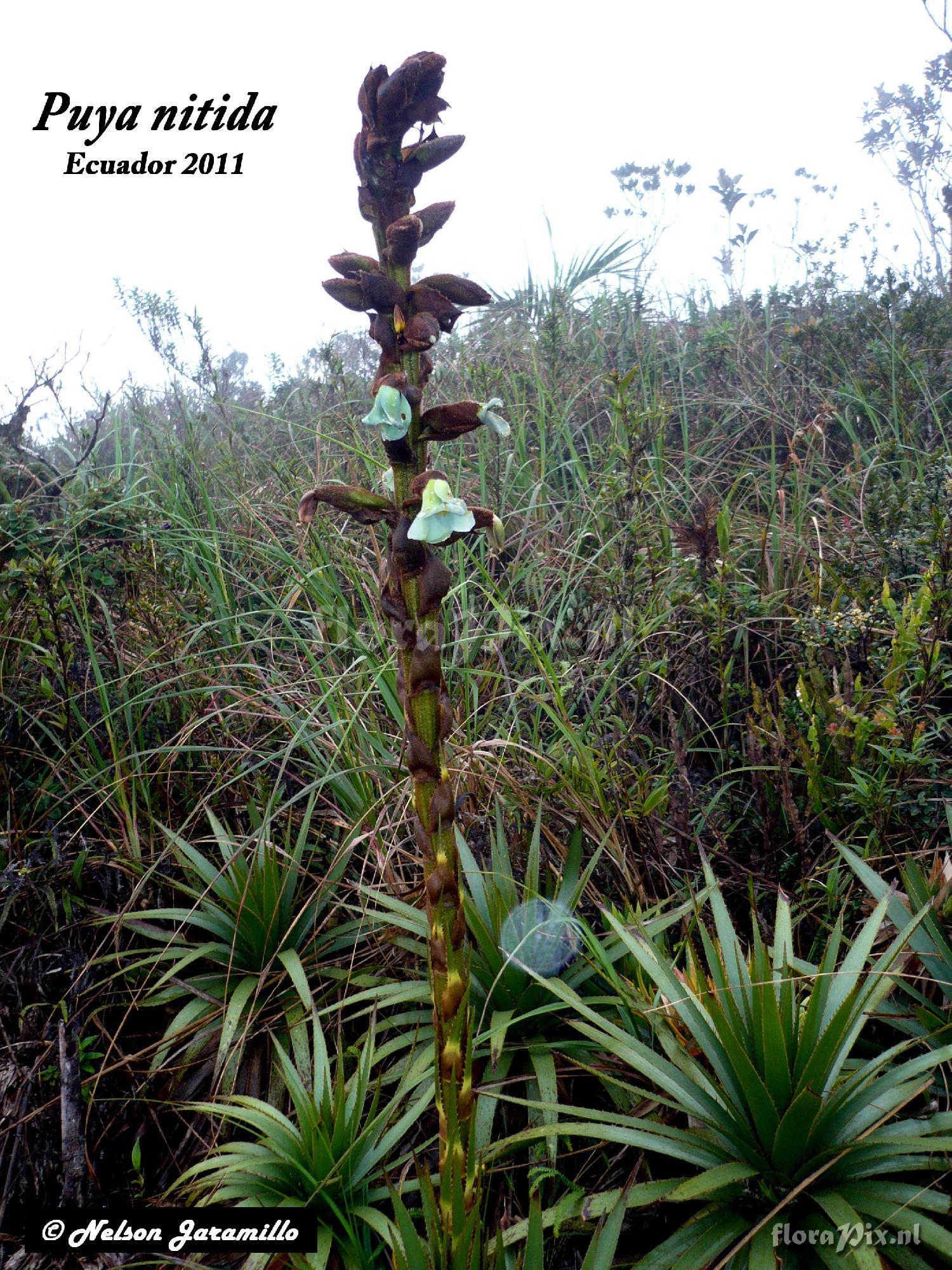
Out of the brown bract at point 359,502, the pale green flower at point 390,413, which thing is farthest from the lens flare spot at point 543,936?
the pale green flower at point 390,413

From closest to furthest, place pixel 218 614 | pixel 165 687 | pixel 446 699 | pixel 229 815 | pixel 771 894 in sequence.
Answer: pixel 446 699 → pixel 771 894 → pixel 229 815 → pixel 165 687 → pixel 218 614

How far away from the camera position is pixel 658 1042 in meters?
1.81

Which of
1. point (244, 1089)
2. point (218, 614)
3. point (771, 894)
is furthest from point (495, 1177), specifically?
point (218, 614)

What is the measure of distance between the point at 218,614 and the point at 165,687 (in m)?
0.44

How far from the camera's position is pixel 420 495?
1128mm

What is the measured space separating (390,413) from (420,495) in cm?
12

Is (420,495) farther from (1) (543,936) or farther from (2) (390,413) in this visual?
(1) (543,936)

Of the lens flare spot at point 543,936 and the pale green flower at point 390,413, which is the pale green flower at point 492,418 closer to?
the pale green flower at point 390,413

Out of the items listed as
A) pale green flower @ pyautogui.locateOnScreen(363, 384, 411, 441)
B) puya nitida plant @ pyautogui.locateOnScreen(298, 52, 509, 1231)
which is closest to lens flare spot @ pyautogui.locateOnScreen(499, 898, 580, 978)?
puya nitida plant @ pyautogui.locateOnScreen(298, 52, 509, 1231)

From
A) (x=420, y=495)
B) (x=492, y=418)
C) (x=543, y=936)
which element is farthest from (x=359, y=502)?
(x=543, y=936)

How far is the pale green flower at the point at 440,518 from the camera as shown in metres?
1.07

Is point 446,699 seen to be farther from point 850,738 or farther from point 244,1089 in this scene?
point 850,738

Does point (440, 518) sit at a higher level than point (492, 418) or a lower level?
lower

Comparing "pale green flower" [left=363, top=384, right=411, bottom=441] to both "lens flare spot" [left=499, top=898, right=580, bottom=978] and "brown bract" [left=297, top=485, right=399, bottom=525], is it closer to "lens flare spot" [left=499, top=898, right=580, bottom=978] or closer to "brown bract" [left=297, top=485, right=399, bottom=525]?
"brown bract" [left=297, top=485, right=399, bottom=525]
